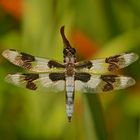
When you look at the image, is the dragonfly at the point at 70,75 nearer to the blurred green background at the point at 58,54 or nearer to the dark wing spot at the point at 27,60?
the dark wing spot at the point at 27,60

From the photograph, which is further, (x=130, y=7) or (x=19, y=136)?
(x=130, y=7)

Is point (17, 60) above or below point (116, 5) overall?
below

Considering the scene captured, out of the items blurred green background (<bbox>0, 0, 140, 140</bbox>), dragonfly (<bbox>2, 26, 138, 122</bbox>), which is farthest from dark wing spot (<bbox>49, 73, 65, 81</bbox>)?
blurred green background (<bbox>0, 0, 140, 140</bbox>)

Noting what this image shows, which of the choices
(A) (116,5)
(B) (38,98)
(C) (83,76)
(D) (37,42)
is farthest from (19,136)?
(A) (116,5)

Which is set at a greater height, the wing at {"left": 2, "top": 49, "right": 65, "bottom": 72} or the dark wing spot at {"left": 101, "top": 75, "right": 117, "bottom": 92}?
the wing at {"left": 2, "top": 49, "right": 65, "bottom": 72}

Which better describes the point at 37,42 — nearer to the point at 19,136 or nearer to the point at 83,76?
the point at 19,136

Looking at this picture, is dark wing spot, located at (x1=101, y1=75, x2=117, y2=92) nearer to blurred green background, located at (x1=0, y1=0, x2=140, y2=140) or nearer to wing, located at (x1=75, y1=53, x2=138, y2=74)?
wing, located at (x1=75, y1=53, x2=138, y2=74)

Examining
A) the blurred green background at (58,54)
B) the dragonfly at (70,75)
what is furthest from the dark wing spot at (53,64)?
the blurred green background at (58,54)
